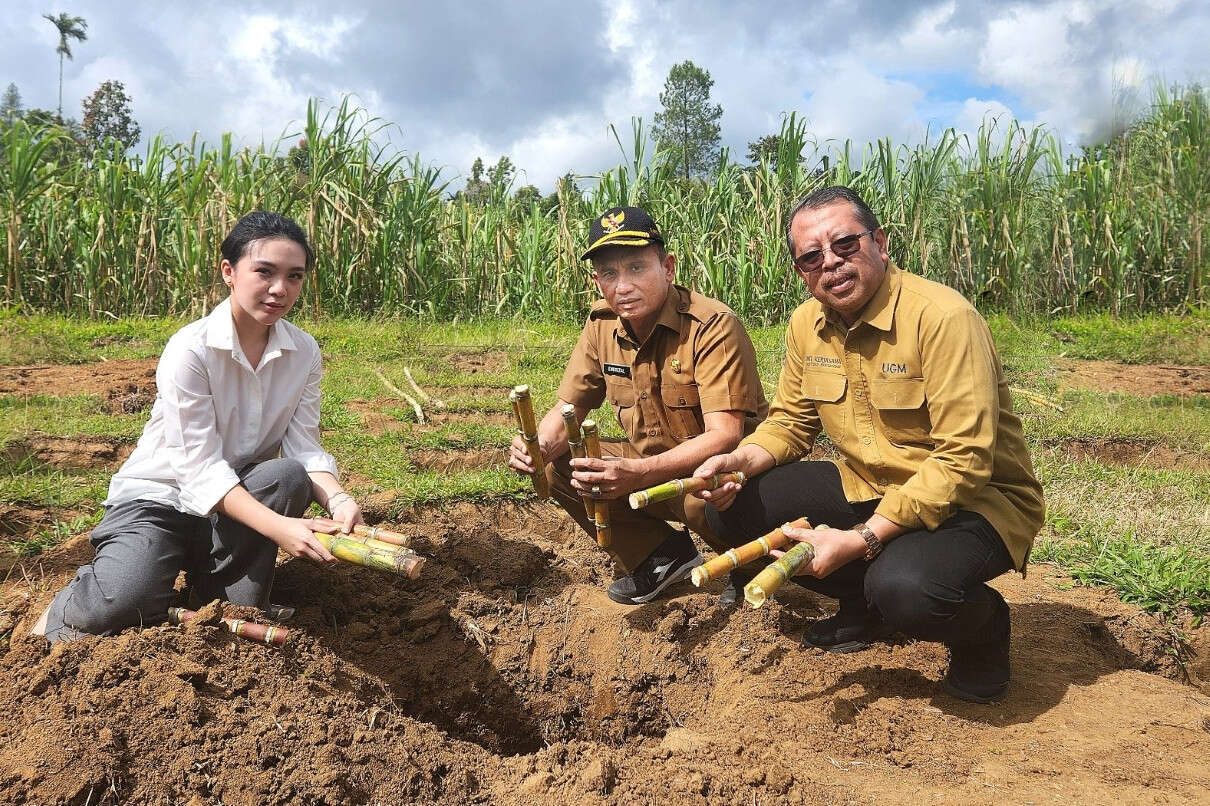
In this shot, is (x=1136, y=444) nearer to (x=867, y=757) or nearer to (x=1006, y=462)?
(x=1006, y=462)

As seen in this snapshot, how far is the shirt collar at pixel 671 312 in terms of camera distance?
2.92 m

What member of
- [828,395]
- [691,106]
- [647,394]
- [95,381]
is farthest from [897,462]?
[691,106]

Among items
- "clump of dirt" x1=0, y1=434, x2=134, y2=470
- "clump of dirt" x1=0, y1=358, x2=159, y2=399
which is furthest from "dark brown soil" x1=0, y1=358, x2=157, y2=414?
"clump of dirt" x1=0, y1=434, x2=134, y2=470

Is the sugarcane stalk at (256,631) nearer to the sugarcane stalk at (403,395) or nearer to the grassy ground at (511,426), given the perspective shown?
the grassy ground at (511,426)

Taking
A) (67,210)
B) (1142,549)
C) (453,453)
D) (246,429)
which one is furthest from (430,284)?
(1142,549)

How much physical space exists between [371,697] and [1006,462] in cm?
187

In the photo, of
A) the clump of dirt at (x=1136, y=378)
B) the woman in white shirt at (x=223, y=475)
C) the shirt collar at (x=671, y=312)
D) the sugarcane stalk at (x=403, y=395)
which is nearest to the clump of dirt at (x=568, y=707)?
the woman in white shirt at (x=223, y=475)

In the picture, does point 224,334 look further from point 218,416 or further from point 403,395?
point 403,395

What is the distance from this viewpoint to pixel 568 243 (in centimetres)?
816

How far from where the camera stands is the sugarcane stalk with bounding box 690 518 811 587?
211 cm

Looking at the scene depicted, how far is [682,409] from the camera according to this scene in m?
3.03

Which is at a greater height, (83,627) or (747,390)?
(747,390)

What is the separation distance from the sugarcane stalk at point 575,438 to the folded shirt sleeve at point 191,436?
3.19 ft

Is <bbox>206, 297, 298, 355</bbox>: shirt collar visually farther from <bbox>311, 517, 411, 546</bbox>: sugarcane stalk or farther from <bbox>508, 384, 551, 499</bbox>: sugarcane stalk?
<bbox>508, 384, 551, 499</bbox>: sugarcane stalk
